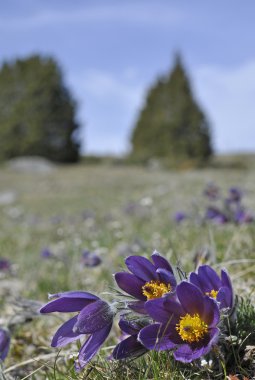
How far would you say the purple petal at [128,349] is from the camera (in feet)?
4.61

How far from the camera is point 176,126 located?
112 ft

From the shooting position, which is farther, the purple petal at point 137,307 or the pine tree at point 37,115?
the pine tree at point 37,115

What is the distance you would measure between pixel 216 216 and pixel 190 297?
7.03 ft

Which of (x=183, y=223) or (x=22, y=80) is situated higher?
(x=22, y=80)

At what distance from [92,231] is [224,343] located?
4.49 meters

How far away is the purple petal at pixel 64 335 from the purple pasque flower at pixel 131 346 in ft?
0.37

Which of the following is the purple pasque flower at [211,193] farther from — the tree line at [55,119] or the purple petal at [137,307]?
the tree line at [55,119]

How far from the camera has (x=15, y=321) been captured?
7.20 feet

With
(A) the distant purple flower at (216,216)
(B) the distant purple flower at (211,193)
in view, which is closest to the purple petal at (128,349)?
(A) the distant purple flower at (216,216)

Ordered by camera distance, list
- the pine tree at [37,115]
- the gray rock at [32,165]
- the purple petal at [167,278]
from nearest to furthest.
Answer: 1. the purple petal at [167,278]
2. the gray rock at [32,165]
3. the pine tree at [37,115]

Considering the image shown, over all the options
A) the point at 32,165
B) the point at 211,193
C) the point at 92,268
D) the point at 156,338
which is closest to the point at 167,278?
the point at 156,338

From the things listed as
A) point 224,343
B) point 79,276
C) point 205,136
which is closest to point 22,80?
point 205,136

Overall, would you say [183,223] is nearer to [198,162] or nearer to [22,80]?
[198,162]

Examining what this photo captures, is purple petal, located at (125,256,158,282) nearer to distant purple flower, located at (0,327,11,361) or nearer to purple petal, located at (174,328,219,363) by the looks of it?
purple petal, located at (174,328,219,363)
